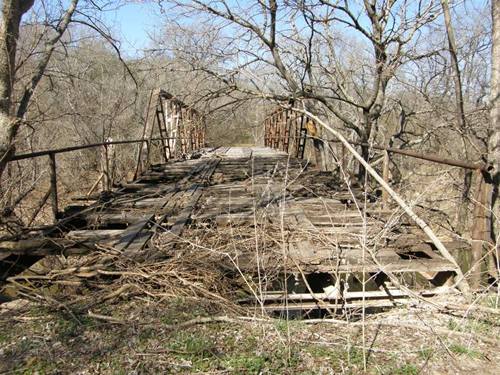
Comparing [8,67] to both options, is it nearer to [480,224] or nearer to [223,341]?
[223,341]

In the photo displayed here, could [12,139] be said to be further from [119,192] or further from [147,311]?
[147,311]

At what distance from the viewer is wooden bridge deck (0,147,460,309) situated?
3.08 meters

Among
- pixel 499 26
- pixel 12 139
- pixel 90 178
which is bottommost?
pixel 90 178

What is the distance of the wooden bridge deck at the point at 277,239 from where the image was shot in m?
3.08

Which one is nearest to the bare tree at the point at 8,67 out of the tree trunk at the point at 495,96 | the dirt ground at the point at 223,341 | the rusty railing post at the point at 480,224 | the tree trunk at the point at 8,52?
the tree trunk at the point at 8,52

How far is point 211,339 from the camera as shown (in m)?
2.38

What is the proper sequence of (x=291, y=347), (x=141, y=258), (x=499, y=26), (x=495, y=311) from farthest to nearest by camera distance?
(x=499, y=26), (x=141, y=258), (x=495, y=311), (x=291, y=347)

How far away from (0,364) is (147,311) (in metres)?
0.84

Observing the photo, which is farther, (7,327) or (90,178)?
(90,178)

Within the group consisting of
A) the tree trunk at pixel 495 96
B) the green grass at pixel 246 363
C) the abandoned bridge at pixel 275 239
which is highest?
the tree trunk at pixel 495 96

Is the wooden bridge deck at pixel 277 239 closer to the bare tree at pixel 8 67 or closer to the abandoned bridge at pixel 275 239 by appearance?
the abandoned bridge at pixel 275 239

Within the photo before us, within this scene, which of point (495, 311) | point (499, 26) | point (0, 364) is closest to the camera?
point (0, 364)

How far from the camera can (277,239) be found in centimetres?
377

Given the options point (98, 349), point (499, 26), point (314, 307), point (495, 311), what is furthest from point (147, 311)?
point (499, 26)
